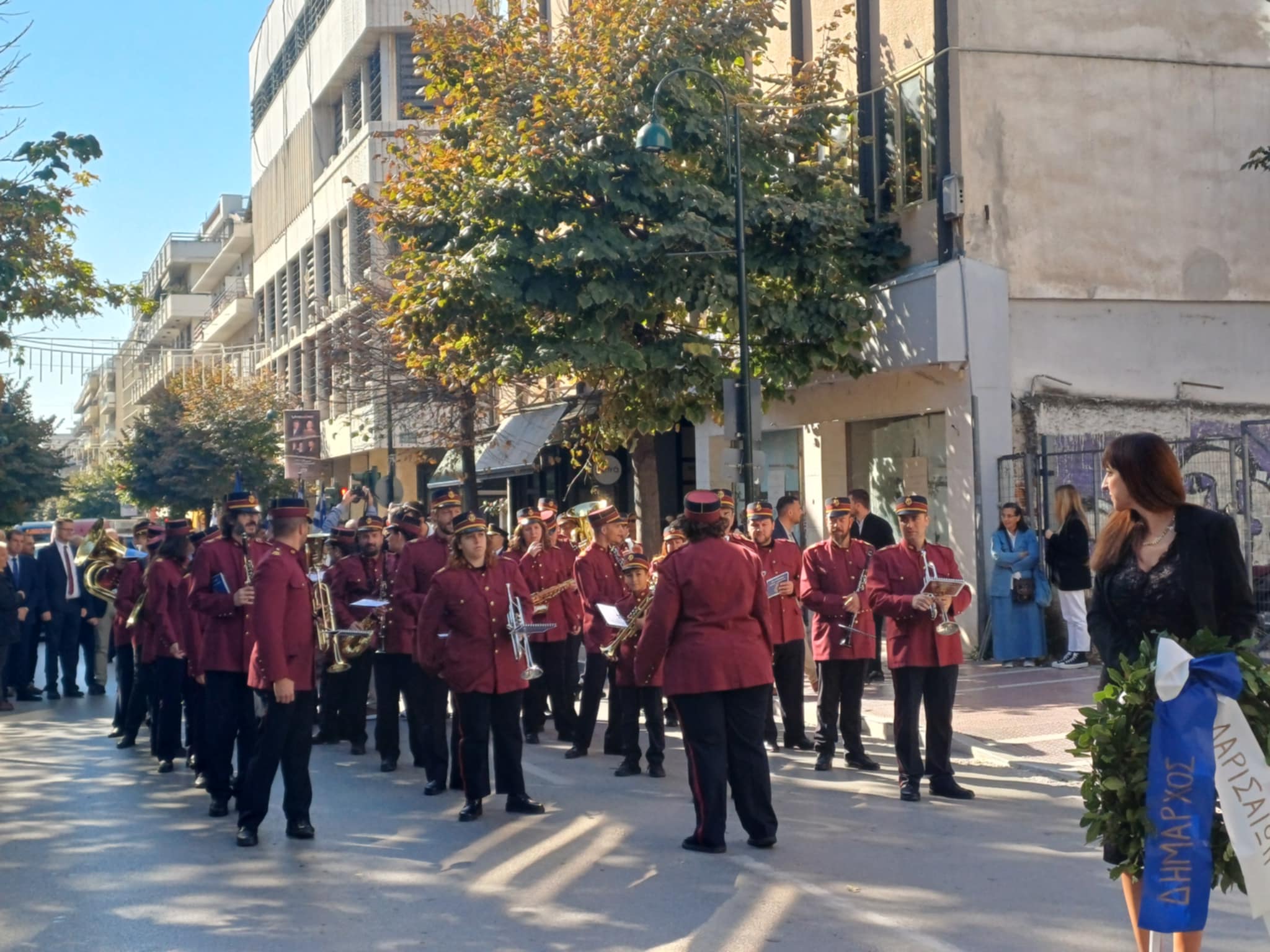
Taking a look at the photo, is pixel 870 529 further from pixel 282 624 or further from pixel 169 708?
pixel 282 624

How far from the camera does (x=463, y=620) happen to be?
9.47 m

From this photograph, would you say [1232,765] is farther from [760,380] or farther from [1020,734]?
[760,380]

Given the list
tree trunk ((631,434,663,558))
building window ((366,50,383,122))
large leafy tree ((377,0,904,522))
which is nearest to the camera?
large leafy tree ((377,0,904,522))

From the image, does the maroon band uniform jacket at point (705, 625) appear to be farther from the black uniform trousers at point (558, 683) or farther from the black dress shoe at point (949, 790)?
the black uniform trousers at point (558, 683)

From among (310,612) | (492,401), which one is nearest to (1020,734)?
(310,612)

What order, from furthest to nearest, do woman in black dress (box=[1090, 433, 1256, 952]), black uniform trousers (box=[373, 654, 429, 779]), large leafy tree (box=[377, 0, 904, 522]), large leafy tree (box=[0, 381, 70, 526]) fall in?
large leafy tree (box=[0, 381, 70, 526]) → large leafy tree (box=[377, 0, 904, 522]) → black uniform trousers (box=[373, 654, 429, 779]) → woman in black dress (box=[1090, 433, 1256, 952])

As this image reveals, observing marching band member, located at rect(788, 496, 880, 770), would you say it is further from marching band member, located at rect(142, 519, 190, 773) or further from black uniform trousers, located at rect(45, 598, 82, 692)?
black uniform trousers, located at rect(45, 598, 82, 692)

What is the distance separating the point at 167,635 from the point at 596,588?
339cm

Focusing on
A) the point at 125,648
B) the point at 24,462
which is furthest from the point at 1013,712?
the point at 24,462

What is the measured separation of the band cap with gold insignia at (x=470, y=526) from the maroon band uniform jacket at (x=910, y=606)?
2.56 meters

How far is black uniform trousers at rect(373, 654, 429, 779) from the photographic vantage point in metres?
11.0

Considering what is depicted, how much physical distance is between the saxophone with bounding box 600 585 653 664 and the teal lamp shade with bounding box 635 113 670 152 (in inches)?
249

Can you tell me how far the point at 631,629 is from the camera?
36.8 ft

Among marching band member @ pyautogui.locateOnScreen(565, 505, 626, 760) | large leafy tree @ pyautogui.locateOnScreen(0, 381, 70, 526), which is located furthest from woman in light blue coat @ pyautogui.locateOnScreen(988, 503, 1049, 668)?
large leafy tree @ pyautogui.locateOnScreen(0, 381, 70, 526)
